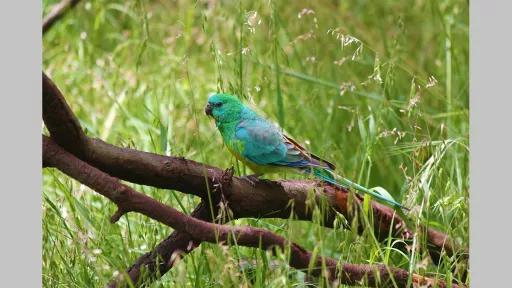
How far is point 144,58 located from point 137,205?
1.78 m

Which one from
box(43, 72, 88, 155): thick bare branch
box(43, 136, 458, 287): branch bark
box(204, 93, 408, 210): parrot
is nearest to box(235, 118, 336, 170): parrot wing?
box(204, 93, 408, 210): parrot

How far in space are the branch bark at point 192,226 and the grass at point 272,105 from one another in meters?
0.04

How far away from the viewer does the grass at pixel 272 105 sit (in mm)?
2475

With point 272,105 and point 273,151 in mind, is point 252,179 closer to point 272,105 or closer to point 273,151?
point 273,151

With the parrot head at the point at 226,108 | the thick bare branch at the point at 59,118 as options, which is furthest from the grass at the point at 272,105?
the thick bare branch at the point at 59,118

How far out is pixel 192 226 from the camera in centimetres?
218

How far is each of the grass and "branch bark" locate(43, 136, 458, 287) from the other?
1.4 inches

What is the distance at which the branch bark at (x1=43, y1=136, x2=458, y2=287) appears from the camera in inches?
82.5

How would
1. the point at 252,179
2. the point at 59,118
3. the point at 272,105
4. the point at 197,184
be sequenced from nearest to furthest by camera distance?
the point at 59,118, the point at 197,184, the point at 252,179, the point at 272,105

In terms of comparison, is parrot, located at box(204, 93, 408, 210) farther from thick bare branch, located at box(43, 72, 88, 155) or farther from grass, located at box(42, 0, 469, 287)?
thick bare branch, located at box(43, 72, 88, 155)

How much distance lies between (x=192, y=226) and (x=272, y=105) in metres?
1.36

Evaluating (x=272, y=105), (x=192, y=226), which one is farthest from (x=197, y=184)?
(x=272, y=105)

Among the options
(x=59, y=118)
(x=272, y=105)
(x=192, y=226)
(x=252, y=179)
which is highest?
(x=272, y=105)

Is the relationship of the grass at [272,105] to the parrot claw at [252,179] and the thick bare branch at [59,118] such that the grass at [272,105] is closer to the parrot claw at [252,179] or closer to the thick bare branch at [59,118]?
the parrot claw at [252,179]
